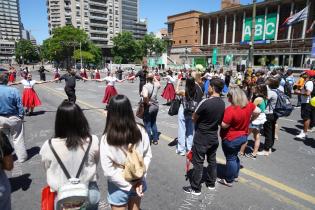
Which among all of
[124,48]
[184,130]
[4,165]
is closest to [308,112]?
[184,130]

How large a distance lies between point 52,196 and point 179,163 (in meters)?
3.20

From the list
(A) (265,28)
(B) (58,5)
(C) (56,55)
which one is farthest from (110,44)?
(A) (265,28)

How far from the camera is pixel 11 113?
480 cm

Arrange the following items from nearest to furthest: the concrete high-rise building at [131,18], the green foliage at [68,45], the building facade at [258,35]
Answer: the building facade at [258,35], the green foliage at [68,45], the concrete high-rise building at [131,18]

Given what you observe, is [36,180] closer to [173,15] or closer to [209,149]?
[209,149]

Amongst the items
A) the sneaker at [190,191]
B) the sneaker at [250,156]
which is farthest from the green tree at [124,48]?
the sneaker at [190,191]

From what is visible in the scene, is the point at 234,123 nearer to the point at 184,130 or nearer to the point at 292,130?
the point at 184,130

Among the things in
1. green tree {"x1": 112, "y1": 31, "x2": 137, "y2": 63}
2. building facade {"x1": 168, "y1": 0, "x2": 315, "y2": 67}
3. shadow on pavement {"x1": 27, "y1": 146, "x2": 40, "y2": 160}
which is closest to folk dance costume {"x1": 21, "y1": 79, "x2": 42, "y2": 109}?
shadow on pavement {"x1": 27, "y1": 146, "x2": 40, "y2": 160}

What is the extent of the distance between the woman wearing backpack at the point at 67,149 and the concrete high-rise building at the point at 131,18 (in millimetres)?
139875

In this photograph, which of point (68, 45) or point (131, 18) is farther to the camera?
point (131, 18)

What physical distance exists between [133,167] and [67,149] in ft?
2.01

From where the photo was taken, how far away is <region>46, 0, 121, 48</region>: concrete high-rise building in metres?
99.2

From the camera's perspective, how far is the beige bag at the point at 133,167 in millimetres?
2270

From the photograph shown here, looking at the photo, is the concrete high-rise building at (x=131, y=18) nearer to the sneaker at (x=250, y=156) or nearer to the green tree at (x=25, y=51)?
the green tree at (x=25, y=51)
